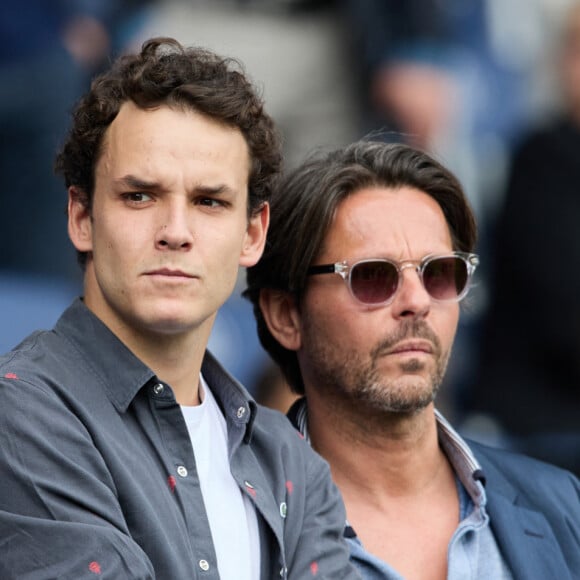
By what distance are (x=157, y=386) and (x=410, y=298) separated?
98 centimetres

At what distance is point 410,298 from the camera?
11.5 feet

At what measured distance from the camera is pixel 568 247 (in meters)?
5.68

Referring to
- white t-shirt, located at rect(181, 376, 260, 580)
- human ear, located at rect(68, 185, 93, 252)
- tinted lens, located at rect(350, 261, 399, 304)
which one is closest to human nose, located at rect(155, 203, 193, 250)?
human ear, located at rect(68, 185, 93, 252)

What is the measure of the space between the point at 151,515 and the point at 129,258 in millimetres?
506

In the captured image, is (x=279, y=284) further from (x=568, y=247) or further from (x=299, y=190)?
(x=568, y=247)

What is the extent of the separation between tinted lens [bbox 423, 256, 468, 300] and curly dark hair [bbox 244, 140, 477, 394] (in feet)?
0.68

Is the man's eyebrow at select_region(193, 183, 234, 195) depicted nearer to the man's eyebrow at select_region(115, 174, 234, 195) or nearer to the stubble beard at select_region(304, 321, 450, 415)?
the man's eyebrow at select_region(115, 174, 234, 195)

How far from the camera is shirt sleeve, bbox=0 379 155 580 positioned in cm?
237

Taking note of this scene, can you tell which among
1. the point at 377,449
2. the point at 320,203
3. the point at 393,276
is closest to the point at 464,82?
the point at 320,203

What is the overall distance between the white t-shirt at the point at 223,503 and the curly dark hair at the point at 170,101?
43 centimetres

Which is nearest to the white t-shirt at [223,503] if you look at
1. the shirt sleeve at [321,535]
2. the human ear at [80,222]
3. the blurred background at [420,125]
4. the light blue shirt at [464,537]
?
the shirt sleeve at [321,535]

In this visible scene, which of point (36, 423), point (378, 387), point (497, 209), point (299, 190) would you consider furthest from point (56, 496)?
point (497, 209)

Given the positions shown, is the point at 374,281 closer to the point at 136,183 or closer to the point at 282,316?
the point at 282,316

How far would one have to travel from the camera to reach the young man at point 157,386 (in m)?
2.43
